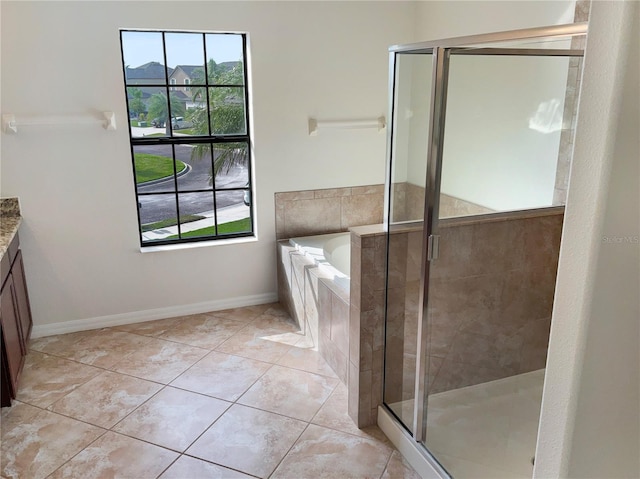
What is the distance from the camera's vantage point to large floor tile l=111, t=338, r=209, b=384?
3100 millimetres

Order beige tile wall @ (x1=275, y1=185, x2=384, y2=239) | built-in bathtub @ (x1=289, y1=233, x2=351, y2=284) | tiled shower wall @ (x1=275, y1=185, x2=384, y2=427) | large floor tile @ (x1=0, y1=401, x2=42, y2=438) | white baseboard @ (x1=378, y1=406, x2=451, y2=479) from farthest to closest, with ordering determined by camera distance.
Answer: beige tile wall @ (x1=275, y1=185, x2=384, y2=239)
built-in bathtub @ (x1=289, y1=233, x2=351, y2=284)
large floor tile @ (x1=0, y1=401, x2=42, y2=438)
tiled shower wall @ (x1=275, y1=185, x2=384, y2=427)
white baseboard @ (x1=378, y1=406, x2=451, y2=479)

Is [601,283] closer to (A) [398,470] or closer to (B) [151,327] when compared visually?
(A) [398,470]

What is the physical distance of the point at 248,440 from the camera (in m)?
2.51

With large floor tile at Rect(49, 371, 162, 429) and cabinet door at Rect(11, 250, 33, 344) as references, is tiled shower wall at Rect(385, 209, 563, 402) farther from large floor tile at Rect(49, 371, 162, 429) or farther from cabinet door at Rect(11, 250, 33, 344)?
cabinet door at Rect(11, 250, 33, 344)

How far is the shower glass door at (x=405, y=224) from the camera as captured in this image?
2254mm

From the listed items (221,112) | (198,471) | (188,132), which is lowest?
(198,471)

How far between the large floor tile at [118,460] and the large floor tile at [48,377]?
0.55 m

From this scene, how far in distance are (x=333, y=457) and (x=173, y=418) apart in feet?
2.88

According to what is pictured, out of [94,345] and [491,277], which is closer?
[491,277]

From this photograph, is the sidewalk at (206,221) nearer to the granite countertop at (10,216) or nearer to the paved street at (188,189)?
the paved street at (188,189)

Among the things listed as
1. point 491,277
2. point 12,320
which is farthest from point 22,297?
point 491,277

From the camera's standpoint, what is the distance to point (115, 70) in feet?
10.9

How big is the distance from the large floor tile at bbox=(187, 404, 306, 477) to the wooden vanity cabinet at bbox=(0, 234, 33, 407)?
1.05 meters

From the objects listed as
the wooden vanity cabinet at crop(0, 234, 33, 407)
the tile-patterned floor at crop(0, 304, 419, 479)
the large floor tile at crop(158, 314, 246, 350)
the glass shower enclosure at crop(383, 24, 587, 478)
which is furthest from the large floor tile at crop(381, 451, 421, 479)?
the wooden vanity cabinet at crop(0, 234, 33, 407)
